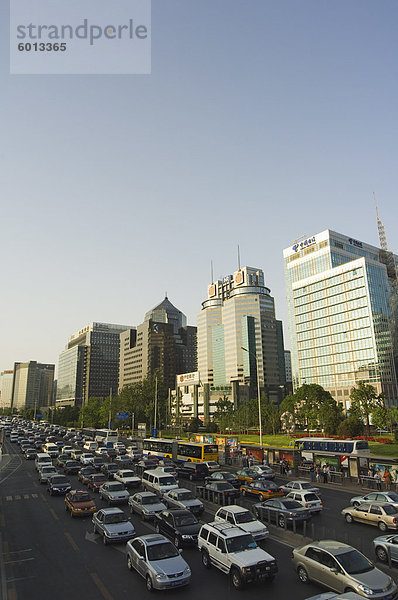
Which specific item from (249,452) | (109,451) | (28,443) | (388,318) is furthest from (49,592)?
(388,318)

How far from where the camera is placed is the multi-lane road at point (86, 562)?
14.8 m

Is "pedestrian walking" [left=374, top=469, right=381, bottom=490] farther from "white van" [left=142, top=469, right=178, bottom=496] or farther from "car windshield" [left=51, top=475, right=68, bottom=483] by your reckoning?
"car windshield" [left=51, top=475, right=68, bottom=483]

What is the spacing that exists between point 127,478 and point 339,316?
124 metres

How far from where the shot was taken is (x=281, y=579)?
15.7 metres

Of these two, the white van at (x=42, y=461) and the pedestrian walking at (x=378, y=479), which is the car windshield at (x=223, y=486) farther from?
the white van at (x=42, y=461)

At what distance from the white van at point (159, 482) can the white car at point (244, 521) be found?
34.5 ft

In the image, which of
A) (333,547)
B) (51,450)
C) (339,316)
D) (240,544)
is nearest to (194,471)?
(240,544)

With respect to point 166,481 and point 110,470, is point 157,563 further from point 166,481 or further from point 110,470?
point 110,470

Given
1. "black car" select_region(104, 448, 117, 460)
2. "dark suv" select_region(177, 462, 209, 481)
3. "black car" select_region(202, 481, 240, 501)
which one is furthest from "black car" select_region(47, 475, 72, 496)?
"black car" select_region(104, 448, 117, 460)

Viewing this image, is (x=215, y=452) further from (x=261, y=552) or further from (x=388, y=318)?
(x=388, y=318)

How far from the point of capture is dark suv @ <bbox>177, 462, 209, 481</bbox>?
135 feet

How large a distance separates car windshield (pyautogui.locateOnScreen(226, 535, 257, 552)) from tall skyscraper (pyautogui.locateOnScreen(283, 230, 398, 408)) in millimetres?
121133

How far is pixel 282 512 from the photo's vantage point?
905 inches

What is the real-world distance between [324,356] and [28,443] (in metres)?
107
